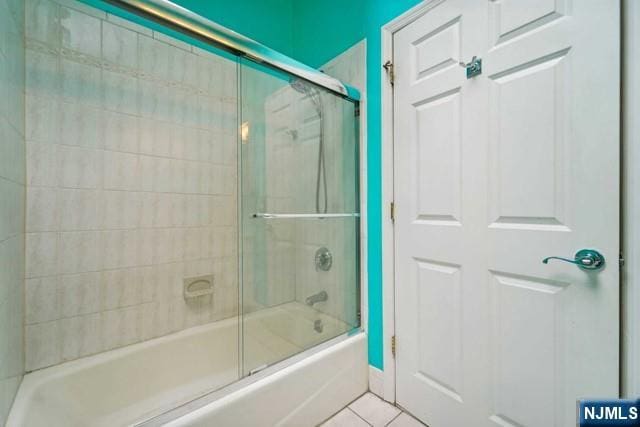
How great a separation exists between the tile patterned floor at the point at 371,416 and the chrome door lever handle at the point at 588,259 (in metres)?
1.01

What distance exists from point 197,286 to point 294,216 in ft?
2.55

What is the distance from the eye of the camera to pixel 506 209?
39.0 inches

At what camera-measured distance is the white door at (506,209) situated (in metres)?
0.81

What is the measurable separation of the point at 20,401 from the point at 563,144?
2109mm

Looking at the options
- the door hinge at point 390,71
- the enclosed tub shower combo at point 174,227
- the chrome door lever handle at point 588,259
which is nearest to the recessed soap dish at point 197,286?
the enclosed tub shower combo at point 174,227

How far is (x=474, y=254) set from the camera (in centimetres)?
109

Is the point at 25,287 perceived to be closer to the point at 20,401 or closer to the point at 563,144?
the point at 20,401

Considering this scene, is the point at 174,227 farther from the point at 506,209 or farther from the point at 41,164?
the point at 506,209

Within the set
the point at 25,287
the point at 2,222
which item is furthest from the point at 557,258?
the point at 25,287

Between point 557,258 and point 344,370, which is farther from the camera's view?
point 344,370

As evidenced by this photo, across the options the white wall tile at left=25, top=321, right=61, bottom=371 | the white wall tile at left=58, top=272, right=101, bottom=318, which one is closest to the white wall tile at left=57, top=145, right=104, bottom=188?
the white wall tile at left=58, top=272, right=101, bottom=318

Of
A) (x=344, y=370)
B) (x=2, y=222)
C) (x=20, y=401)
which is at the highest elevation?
(x=2, y=222)

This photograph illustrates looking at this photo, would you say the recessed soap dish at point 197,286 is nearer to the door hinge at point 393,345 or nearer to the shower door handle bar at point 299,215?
the shower door handle bar at point 299,215

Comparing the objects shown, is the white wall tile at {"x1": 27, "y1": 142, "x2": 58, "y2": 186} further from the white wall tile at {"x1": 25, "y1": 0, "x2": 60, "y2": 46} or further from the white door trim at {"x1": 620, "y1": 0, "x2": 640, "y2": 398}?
the white door trim at {"x1": 620, "y1": 0, "x2": 640, "y2": 398}
